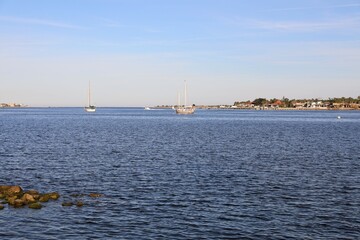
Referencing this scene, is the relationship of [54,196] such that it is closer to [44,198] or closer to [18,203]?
[44,198]

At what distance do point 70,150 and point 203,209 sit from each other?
47.4m

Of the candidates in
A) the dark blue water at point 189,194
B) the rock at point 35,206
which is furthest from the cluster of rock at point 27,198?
the dark blue water at point 189,194

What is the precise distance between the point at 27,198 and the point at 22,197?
511mm

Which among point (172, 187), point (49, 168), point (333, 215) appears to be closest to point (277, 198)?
point (333, 215)

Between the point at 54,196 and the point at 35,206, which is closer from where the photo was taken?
the point at 35,206

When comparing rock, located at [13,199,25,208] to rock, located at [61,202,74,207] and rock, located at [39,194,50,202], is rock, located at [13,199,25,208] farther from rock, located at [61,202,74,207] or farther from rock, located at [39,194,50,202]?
rock, located at [61,202,74,207]

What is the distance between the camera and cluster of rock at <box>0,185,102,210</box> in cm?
3566

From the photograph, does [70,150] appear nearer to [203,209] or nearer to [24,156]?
[24,156]

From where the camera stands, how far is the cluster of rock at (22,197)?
35.6m

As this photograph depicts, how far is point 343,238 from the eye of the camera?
28375 mm

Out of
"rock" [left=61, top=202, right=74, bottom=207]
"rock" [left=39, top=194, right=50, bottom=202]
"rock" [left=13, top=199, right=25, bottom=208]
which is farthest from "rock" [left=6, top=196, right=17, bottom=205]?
"rock" [left=61, top=202, right=74, bottom=207]

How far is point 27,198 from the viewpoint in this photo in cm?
3647

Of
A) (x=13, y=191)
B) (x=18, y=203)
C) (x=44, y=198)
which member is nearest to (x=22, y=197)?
(x=18, y=203)

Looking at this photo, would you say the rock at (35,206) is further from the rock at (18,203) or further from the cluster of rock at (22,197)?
the rock at (18,203)
